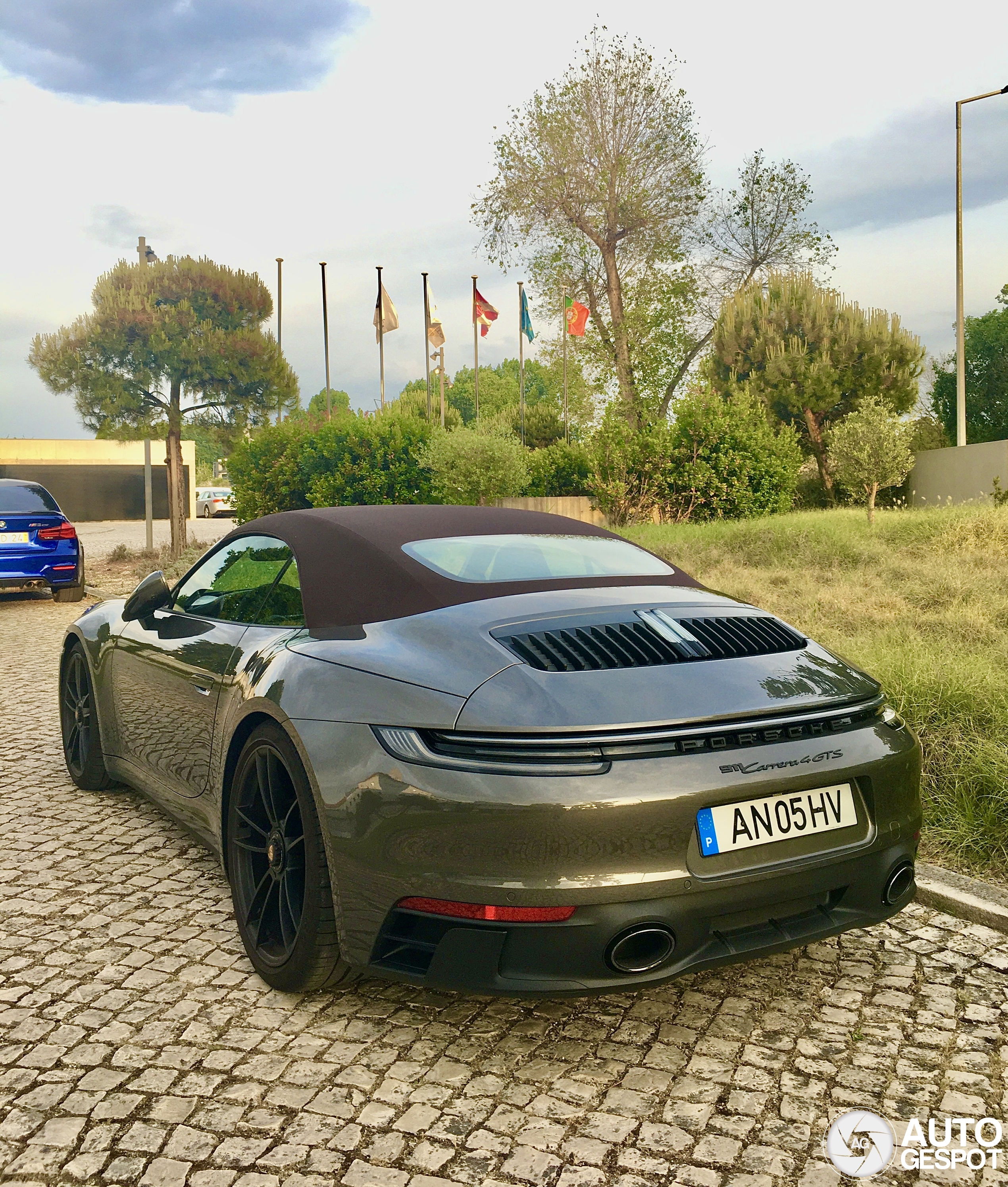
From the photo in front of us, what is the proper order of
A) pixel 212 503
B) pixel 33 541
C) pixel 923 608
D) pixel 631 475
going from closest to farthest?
pixel 923 608 < pixel 33 541 < pixel 631 475 < pixel 212 503

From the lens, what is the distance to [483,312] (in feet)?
131

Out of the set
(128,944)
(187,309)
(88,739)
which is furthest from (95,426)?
(128,944)

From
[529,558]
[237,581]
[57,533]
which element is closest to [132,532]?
[57,533]

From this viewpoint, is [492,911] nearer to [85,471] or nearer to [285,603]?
[285,603]

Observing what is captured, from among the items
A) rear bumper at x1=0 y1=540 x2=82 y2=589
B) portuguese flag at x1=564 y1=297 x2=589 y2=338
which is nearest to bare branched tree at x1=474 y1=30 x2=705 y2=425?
portuguese flag at x1=564 y1=297 x2=589 y2=338

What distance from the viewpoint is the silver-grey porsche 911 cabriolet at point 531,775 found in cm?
244

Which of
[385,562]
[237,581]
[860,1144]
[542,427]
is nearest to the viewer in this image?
[860,1144]

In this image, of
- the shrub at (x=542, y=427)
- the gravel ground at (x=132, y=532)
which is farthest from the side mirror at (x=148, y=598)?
the shrub at (x=542, y=427)

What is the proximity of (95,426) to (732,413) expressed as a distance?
15.0 m

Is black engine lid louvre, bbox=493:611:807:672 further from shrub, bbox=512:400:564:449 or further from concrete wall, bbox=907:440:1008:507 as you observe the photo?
shrub, bbox=512:400:564:449

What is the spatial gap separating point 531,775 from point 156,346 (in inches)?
990

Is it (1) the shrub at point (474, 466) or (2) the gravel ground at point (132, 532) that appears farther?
(2) the gravel ground at point (132, 532)

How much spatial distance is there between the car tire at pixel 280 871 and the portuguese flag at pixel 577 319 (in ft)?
99.7

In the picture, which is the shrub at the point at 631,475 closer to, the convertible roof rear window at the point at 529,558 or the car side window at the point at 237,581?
the car side window at the point at 237,581
